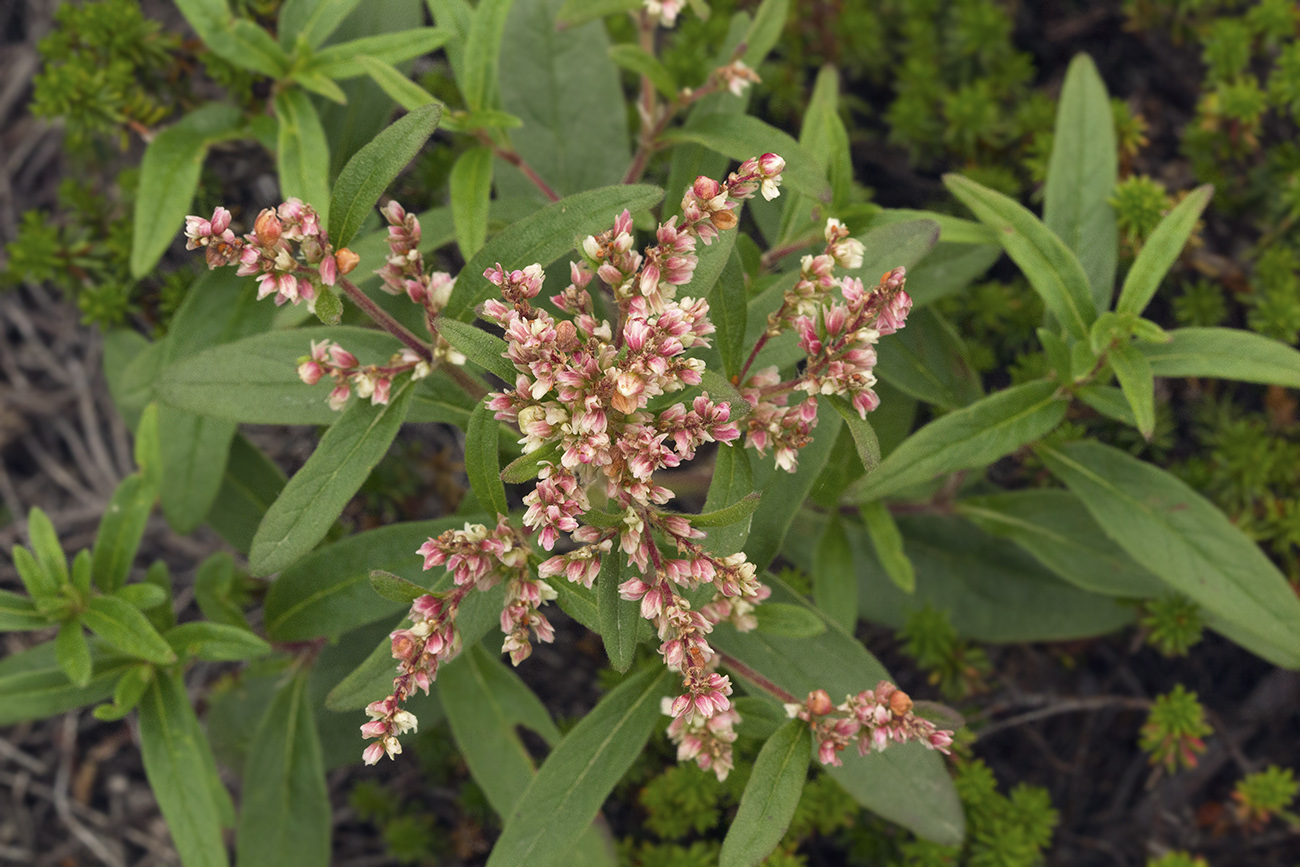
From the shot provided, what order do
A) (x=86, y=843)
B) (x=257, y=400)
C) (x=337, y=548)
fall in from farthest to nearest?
(x=86, y=843)
(x=337, y=548)
(x=257, y=400)

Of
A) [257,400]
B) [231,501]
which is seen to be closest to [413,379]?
[257,400]

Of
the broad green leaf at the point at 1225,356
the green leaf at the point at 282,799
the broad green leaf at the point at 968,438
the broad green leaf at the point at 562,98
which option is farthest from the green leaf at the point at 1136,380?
the green leaf at the point at 282,799

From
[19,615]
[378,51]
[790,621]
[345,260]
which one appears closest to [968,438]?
[790,621]

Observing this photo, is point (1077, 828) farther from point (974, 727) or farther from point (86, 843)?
point (86, 843)

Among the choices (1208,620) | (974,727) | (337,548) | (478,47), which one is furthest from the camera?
(974,727)

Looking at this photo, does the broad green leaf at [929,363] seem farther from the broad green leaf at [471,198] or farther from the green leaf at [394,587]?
the green leaf at [394,587]

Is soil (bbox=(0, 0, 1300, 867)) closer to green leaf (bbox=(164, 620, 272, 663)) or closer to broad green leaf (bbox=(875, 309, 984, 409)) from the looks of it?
broad green leaf (bbox=(875, 309, 984, 409))

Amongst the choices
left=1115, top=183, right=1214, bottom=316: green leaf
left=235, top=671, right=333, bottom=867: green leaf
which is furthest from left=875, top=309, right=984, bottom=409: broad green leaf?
left=235, top=671, right=333, bottom=867: green leaf
